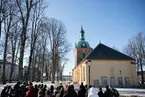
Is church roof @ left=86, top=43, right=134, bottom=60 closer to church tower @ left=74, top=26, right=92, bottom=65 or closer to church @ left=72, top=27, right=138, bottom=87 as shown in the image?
church @ left=72, top=27, right=138, bottom=87

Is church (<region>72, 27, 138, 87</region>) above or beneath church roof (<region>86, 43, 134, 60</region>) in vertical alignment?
beneath

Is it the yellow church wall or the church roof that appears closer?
the yellow church wall

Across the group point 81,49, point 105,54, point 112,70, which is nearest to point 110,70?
point 112,70

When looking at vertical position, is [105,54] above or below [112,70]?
above

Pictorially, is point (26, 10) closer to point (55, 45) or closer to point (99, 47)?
point (55, 45)

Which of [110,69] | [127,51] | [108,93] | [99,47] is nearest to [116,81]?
[110,69]

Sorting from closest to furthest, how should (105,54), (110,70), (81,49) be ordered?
(110,70), (105,54), (81,49)

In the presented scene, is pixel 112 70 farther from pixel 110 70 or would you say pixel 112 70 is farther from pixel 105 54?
pixel 105 54

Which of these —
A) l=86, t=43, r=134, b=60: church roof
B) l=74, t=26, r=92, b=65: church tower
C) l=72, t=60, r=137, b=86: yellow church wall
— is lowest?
l=72, t=60, r=137, b=86: yellow church wall

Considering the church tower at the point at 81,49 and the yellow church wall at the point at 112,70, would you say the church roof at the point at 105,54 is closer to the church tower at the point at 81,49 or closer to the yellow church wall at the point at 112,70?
the yellow church wall at the point at 112,70

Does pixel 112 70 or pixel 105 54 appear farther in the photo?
pixel 105 54

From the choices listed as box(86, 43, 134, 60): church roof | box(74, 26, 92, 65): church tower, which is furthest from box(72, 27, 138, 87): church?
box(74, 26, 92, 65): church tower

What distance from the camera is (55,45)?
41.2m

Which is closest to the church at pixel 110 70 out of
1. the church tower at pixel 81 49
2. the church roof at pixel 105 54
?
the church roof at pixel 105 54
